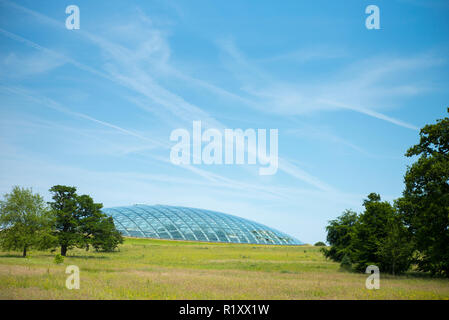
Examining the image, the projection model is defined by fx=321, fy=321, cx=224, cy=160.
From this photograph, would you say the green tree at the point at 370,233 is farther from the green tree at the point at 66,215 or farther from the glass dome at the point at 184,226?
the glass dome at the point at 184,226

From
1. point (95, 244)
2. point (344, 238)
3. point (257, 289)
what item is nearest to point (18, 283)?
point (257, 289)

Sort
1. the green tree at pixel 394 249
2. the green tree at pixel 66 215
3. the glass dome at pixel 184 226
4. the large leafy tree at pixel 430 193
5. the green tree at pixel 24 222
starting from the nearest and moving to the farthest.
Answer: the large leafy tree at pixel 430 193
the green tree at pixel 394 249
the green tree at pixel 24 222
the green tree at pixel 66 215
the glass dome at pixel 184 226

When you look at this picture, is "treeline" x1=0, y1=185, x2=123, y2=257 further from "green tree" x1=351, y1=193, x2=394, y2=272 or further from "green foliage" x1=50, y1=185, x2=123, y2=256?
"green tree" x1=351, y1=193, x2=394, y2=272

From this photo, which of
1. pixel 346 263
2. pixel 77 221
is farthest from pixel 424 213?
pixel 77 221

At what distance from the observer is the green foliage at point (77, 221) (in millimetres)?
40844

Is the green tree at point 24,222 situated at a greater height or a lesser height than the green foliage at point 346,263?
greater

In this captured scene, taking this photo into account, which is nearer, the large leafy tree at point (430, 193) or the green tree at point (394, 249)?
the large leafy tree at point (430, 193)

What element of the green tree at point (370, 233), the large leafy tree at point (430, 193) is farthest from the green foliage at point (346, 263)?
the large leafy tree at point (430, 193)

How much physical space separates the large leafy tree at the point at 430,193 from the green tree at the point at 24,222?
37.3 meters

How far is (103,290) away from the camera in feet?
53.4

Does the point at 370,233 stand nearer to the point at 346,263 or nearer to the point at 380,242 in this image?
the point at 380,242

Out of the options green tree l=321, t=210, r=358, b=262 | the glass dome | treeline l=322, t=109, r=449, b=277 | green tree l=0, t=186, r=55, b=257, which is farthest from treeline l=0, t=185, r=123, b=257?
the glass dome

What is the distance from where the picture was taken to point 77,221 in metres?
42.2

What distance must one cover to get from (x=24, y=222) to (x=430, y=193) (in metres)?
41.2
